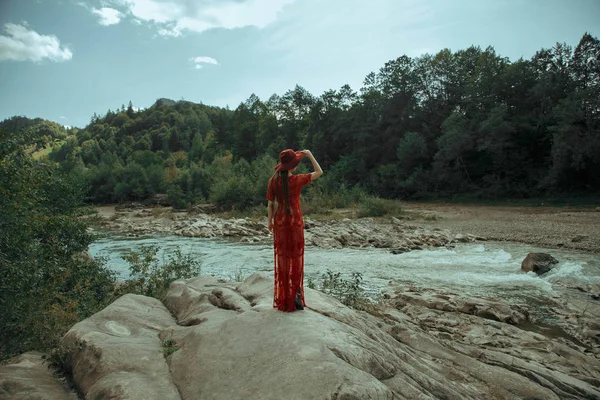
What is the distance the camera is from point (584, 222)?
887 inches

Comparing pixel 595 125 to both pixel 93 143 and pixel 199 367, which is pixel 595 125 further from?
pixel 93 143

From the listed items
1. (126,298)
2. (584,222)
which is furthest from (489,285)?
(584,222)

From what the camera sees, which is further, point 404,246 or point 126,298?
point 404,246

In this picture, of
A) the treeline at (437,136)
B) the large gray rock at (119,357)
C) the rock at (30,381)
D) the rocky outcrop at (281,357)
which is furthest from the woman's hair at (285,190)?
the treeline at (437,136)

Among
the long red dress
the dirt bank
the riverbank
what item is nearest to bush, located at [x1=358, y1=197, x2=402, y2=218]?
the riverbank

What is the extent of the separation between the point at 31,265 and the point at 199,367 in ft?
12.3

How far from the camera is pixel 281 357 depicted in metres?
3.95

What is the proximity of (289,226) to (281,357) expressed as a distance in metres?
1.92

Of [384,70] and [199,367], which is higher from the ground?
[384,70]

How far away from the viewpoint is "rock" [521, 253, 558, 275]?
44.9 ft

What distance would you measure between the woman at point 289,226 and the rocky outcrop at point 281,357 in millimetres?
421

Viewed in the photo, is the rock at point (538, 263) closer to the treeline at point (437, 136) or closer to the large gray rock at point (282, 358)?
the large gray rock at point (282, 358)

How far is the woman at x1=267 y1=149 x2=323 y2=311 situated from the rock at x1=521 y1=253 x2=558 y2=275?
12.0m

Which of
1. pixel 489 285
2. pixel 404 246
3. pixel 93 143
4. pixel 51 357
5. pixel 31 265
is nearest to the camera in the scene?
pixel 51 357
